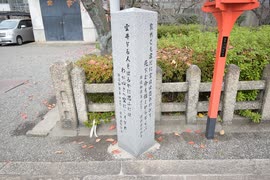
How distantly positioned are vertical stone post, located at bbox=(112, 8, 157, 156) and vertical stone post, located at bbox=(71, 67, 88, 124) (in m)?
0.77

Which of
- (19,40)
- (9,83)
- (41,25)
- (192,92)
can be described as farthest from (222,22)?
(41,25)

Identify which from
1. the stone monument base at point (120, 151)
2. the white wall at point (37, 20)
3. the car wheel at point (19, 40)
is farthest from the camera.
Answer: the white wall at point (37, 20)

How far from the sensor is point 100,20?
4.89m

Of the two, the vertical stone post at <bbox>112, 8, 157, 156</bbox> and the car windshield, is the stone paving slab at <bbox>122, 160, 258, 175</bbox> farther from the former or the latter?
the car windshield

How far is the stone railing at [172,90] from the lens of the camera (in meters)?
3.05

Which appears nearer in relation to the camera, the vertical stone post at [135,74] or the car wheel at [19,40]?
the vertical stone post at [135,74]

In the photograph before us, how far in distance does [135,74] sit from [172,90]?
41.4 inches

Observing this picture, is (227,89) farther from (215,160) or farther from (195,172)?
(195,172)

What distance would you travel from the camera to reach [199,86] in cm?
313

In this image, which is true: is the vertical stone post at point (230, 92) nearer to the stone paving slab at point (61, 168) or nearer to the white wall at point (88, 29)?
the stone paving slab at point (61, 168)

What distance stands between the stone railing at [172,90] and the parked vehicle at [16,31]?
529 inches

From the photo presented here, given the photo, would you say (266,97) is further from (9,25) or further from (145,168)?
(9,25)

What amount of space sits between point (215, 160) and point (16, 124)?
3340 millimetres

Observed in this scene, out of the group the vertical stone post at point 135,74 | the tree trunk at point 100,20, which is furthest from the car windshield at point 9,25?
the vertical stone post at point 135,74
